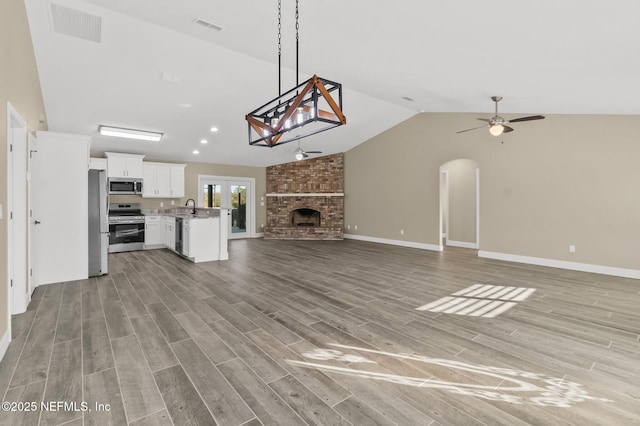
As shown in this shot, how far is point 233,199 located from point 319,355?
26.2 feet

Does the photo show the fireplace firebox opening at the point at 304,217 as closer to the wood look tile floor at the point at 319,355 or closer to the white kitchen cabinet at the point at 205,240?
the white kitchen cabinet at the point at 205,240

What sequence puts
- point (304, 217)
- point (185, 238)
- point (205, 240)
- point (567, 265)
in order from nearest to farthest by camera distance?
point (567, 265)
point (205, 240)
point (185, 238)
point (304, 217)

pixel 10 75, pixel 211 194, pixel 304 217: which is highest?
pixel 10 75

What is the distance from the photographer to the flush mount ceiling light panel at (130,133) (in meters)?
6.08

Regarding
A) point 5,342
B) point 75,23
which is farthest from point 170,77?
point 5,342

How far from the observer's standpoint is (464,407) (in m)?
1.78

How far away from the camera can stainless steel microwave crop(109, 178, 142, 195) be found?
7254mm

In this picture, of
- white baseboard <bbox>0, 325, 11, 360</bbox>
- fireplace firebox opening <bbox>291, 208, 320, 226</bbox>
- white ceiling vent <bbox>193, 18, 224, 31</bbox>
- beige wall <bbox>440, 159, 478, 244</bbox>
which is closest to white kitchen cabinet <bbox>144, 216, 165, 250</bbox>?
fireplace firebox opening <bbox>291, 208, 320, 226</bbox>

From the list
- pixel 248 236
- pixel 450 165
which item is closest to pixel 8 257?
pixel 248 236

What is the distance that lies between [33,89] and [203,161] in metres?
5.00

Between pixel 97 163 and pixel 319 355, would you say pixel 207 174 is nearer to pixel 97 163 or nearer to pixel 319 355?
pixel 97 163

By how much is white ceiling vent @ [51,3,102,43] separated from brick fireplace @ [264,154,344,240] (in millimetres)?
6704

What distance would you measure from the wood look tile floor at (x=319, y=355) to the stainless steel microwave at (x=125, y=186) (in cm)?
354

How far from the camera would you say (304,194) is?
9.92m
